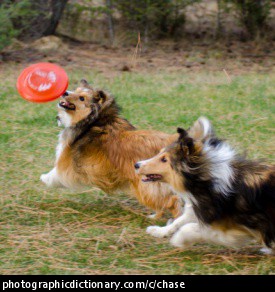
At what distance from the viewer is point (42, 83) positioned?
7.15 metres

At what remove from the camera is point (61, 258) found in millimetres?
4941

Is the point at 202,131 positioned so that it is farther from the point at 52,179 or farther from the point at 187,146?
the point at 52,179

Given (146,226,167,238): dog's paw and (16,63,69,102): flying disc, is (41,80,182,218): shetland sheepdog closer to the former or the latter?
(146,226,167,238): dog's paw

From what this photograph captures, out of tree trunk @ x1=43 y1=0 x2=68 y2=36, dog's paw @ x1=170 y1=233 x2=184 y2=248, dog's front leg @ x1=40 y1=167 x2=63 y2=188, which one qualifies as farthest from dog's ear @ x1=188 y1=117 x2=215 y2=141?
tree trunk @ x1=43 y1=0 x2=68 y2=36

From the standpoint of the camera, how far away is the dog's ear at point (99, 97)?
6035 mm

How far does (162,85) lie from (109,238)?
19.7 ft

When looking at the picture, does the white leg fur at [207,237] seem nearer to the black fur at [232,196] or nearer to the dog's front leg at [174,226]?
the black fur at [232,196]

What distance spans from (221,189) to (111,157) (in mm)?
1506

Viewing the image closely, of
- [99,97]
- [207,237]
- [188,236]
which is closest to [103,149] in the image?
[99,97]

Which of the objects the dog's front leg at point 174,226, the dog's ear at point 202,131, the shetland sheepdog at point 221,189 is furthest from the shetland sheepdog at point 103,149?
the shetland sheepdog at point 221,189

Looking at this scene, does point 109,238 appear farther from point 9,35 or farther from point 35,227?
point 9,35
